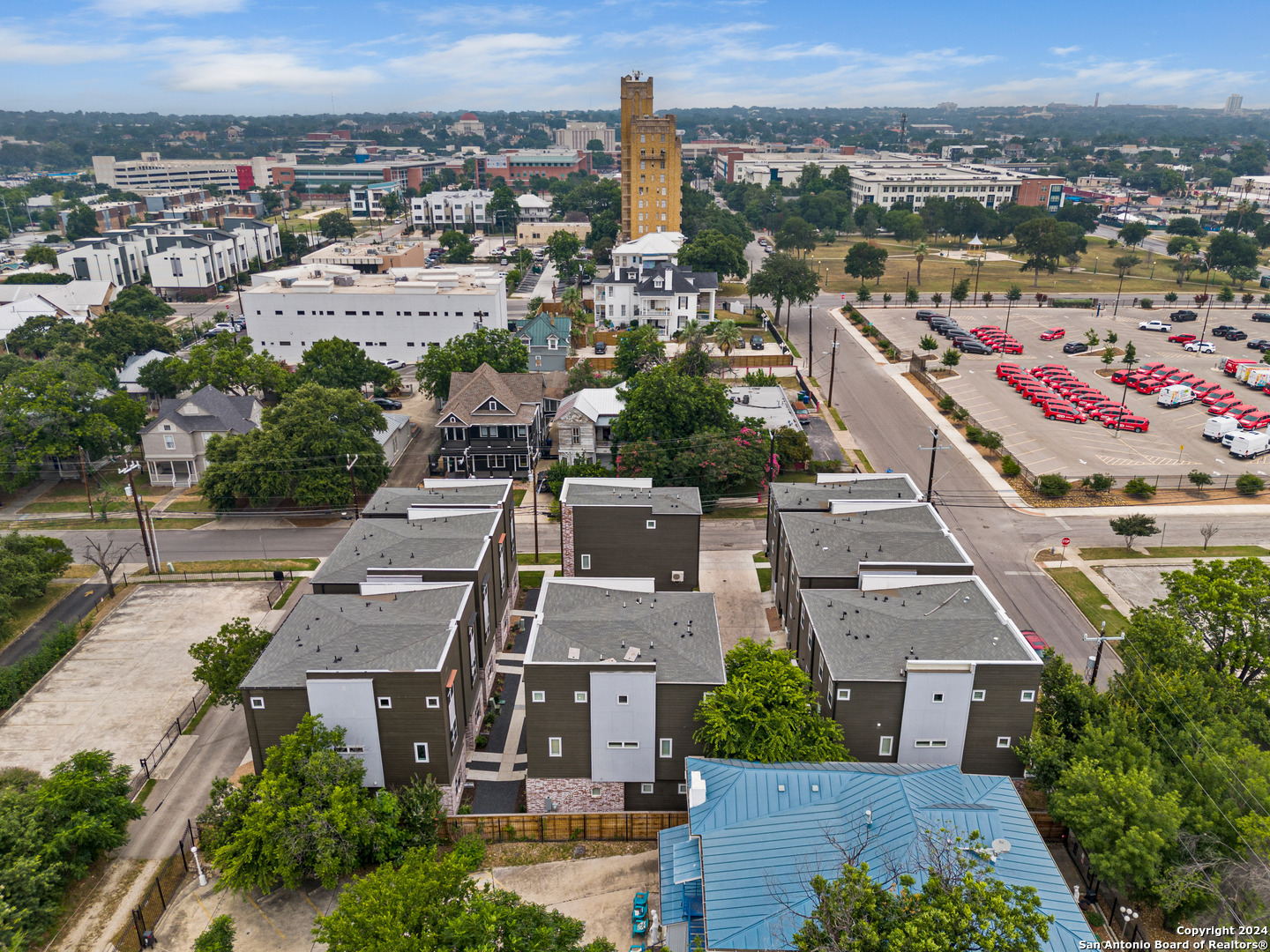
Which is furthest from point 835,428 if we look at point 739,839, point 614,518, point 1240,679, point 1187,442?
point 739,839

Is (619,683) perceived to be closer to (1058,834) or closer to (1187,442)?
(1058,834)

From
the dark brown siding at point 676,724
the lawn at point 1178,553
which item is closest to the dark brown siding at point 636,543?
the dark brown siding at point 676,724

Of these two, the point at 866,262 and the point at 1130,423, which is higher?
the point at 866,262

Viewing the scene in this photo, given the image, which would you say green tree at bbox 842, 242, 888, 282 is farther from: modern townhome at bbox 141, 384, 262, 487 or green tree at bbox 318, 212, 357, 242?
green tree at bbox 318, 212, 357, 242

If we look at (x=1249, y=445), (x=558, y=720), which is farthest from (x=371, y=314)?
(x=1249, y=445)

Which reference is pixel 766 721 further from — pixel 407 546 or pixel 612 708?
pixel 407 546

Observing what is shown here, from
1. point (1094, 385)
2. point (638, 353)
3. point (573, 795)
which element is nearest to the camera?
point (573, 795)
